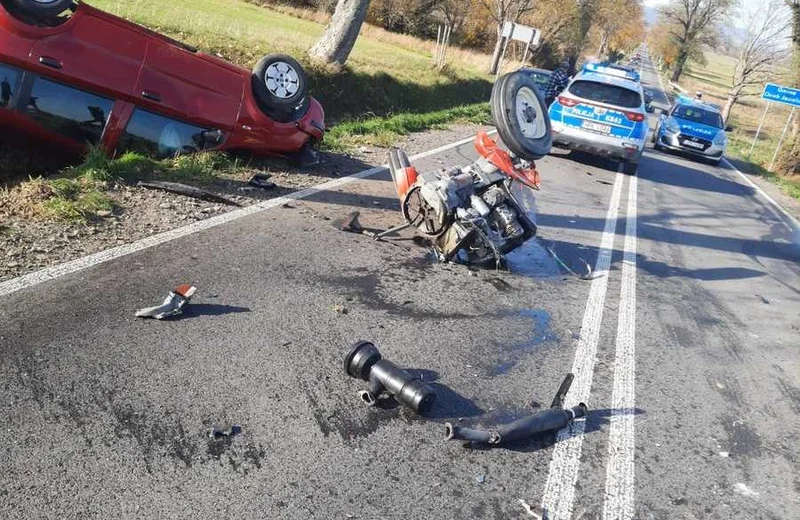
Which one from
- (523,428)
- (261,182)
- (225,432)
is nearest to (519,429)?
(523,428)

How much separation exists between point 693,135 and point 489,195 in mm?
15539

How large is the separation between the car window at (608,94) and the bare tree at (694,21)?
65561mm

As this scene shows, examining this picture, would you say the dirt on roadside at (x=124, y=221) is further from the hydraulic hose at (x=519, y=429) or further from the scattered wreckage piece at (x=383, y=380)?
the hydraulic hose at (x=519, y=429)

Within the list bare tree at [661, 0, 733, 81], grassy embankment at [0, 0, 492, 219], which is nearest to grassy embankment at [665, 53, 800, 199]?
bare tree at [661, 0, 733, 81]

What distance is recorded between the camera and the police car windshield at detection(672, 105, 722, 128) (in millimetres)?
20312

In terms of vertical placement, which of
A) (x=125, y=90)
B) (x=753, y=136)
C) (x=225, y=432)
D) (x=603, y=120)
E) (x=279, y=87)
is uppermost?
(x=753, y=136)

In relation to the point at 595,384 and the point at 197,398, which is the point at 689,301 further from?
the point at 197,398

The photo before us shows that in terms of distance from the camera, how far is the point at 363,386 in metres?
3.91

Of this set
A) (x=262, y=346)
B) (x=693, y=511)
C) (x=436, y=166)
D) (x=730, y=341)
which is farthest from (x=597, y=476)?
(x=436, y=166)

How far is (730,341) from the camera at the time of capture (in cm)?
592

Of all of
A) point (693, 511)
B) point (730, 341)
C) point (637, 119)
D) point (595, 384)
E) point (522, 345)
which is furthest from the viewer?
point (637, 119)

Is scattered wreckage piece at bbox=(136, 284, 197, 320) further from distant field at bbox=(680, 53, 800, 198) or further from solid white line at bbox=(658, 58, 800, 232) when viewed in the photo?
distant field at bbox=(680, 53, 800, 198)

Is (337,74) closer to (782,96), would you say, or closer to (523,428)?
(523,428)

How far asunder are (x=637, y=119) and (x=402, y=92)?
624 cm
